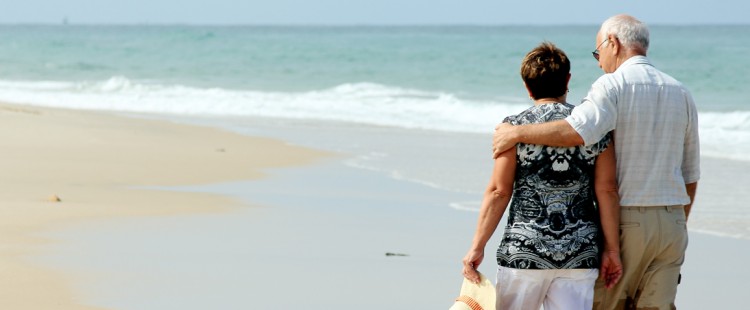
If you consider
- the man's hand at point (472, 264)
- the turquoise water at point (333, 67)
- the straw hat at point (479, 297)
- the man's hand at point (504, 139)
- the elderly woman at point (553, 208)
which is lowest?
the turquoise water at point (333, 67)

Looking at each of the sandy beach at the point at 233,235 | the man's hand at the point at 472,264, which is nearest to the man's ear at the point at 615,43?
the man's hand at the point at 472,264

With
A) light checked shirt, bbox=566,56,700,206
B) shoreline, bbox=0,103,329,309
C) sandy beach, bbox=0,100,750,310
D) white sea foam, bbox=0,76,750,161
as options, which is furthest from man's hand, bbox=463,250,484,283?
white sea foam, bbox=0,76,750,161

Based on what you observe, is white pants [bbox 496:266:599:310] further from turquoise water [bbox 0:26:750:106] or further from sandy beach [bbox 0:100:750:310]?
turquoise water [bbox 0:26:750:106]

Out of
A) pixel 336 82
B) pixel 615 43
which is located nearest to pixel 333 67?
pixel 336 82

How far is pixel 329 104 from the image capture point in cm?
2445

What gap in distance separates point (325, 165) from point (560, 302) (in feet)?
26.5

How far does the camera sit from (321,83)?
105 ft

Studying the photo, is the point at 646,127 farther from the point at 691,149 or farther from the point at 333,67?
the point at 333,67

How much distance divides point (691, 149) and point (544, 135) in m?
0.56

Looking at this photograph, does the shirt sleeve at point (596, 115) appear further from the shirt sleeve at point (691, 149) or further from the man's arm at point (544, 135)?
the shirt sleeve at point (691, 149)

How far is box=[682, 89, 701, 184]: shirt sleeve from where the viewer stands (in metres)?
3.65

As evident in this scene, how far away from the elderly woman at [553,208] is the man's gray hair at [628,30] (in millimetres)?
241

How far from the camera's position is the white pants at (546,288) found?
11.7 ft

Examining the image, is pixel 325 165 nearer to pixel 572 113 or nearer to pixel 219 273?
pixel 219 273
